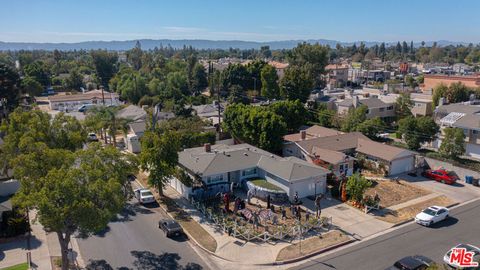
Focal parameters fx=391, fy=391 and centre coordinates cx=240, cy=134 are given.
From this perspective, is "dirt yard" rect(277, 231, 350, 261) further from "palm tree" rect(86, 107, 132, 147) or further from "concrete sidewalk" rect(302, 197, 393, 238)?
"palm tree" rect(86, 107, 132, 147)

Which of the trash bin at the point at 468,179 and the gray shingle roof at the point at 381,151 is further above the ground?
the gray shingle roof at the point at 381,151

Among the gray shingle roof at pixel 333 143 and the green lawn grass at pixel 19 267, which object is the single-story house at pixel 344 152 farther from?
the green lawn grass at pixel 19 267

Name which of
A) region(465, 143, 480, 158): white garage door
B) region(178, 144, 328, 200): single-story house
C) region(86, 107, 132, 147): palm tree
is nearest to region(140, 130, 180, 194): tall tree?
region(178, 144, 328, 200): single-story house

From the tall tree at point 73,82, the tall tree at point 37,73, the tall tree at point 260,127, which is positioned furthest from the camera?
the tall tree at point 73,82

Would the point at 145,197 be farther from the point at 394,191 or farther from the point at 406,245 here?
the point at 394,191

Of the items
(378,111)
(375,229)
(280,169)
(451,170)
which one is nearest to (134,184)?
(280,169)

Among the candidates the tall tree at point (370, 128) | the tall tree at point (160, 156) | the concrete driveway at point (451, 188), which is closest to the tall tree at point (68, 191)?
the tall tree at point (160, 156)
